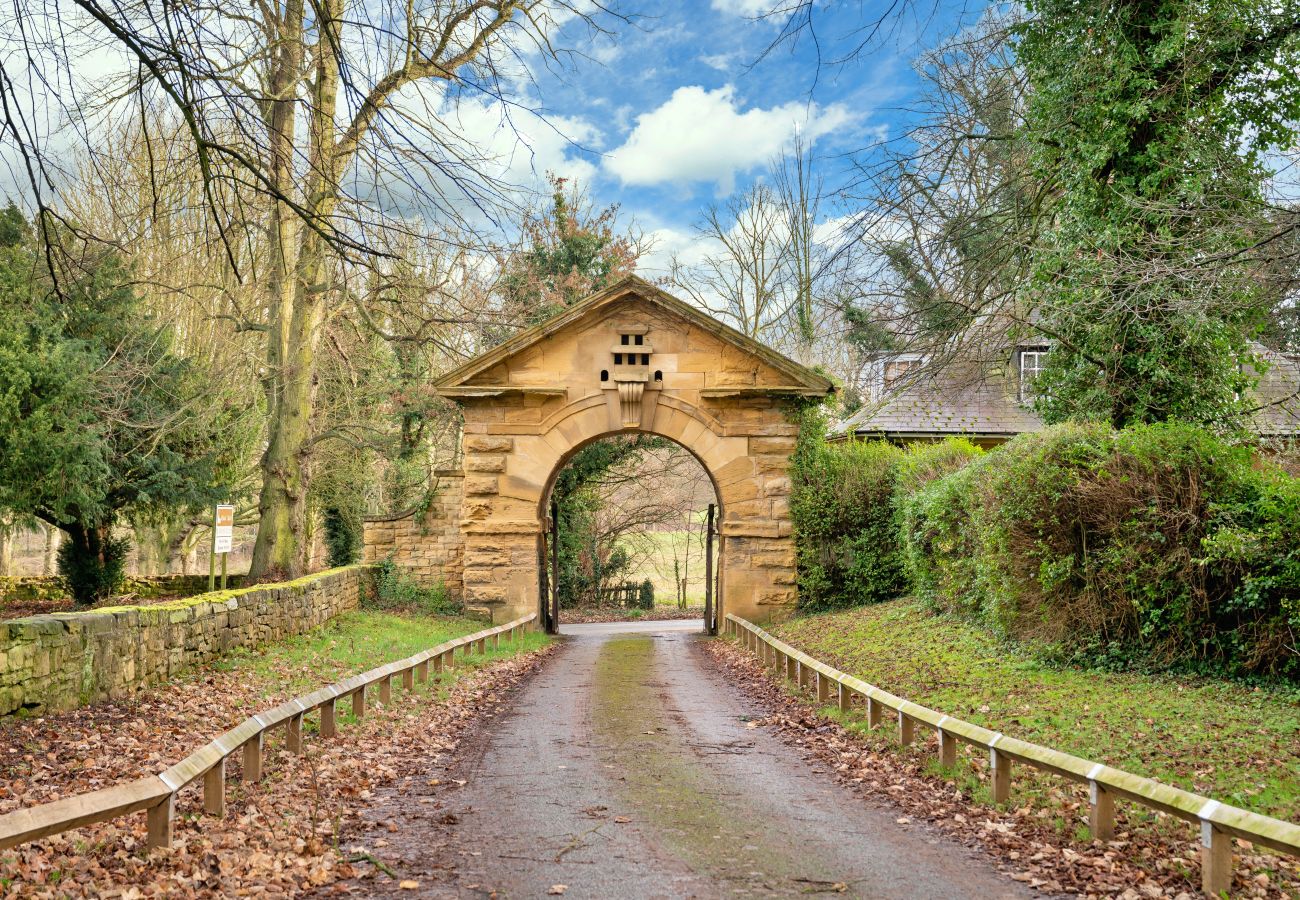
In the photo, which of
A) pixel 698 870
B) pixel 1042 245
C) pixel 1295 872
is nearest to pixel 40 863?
pixel 698 870

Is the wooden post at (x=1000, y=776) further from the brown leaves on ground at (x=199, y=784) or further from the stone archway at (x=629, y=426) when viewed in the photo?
the stone archway at (x=629, y=426)

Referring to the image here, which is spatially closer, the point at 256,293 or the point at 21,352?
the point at 21,352

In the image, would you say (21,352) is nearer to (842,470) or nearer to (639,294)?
(639,294)

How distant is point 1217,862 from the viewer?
16.5ft

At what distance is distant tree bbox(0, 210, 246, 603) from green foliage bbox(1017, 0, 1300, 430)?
13315mm

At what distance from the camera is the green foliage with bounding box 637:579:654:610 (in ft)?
117

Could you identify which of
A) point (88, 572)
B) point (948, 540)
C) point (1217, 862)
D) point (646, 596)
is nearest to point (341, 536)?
point (88, 572)

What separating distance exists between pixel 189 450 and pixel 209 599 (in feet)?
35.9

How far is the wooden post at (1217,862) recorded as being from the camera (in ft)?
16.5

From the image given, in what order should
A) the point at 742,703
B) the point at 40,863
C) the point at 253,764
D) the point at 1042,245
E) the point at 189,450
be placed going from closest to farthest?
the point at 40,863, the point at 253,764, the point at 742,703, the point at 1042,245, the point at 189,450

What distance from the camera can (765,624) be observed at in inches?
794

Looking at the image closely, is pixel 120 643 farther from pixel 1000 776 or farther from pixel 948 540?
pixel 948 540

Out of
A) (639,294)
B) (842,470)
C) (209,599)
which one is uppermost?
(639,294)

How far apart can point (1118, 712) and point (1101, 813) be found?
3079mm
